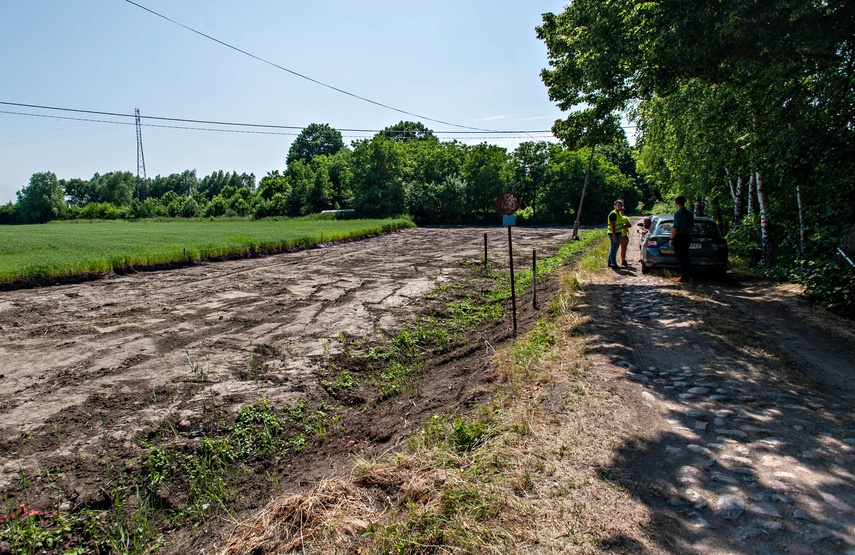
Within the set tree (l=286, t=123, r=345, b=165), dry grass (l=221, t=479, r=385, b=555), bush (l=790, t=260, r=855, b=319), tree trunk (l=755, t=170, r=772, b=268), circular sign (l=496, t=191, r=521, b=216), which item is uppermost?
tree (l=286, t=123, r=345, b=165)

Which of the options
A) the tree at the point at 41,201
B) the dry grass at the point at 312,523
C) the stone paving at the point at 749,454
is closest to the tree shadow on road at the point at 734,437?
the stone paving at the point at 749,454

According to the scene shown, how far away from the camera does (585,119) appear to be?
42.3 feet

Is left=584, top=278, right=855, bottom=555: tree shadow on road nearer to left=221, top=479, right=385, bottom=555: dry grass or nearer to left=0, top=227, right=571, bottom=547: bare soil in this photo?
left=221, top=479, right=385, bottom=555: dry grass

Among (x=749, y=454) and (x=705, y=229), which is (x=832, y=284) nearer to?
(x=705, y=229)

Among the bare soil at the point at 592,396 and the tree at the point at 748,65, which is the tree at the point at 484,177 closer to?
the tree at the point at 748,65

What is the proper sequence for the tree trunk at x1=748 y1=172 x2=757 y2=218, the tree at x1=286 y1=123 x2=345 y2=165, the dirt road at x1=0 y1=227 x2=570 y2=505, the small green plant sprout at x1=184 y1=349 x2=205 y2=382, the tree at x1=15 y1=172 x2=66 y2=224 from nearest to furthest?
the dirt road at x1=0 y1=227 x2=570 y2=505 → the small green plant sprout at x1=184 y1=349 x2=205 y2=382 → the tree trunk at x1=748 y1=172 x2=757 y2=218 → the tree at x1=15 y1=172 x2=66 y2=224 → the tree at x1=286 y1=123 x2=345 y2=165

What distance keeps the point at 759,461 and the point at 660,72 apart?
28.2ft

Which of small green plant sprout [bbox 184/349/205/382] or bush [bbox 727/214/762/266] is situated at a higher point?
bush [bbox 727/214/762/266]

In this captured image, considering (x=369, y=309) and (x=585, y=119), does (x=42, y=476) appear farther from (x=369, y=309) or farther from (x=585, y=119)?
(x=585, y=119)

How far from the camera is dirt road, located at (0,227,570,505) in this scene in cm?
528

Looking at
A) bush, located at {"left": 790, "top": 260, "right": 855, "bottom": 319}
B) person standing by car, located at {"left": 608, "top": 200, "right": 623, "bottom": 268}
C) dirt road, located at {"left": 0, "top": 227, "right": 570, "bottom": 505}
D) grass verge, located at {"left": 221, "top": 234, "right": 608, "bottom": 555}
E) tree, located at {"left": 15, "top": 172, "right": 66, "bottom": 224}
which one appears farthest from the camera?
tree, located at {"left": 15, "top": 172, "right": 66, "bottom": 224}

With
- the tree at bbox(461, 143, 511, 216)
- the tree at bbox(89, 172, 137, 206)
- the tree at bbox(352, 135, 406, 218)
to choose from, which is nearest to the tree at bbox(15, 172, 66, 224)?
the tree at bbox(89, 172, 137, 206)

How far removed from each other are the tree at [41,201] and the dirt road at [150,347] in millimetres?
80022

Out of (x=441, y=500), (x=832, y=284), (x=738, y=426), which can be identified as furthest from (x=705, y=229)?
(x=441, y=500)
